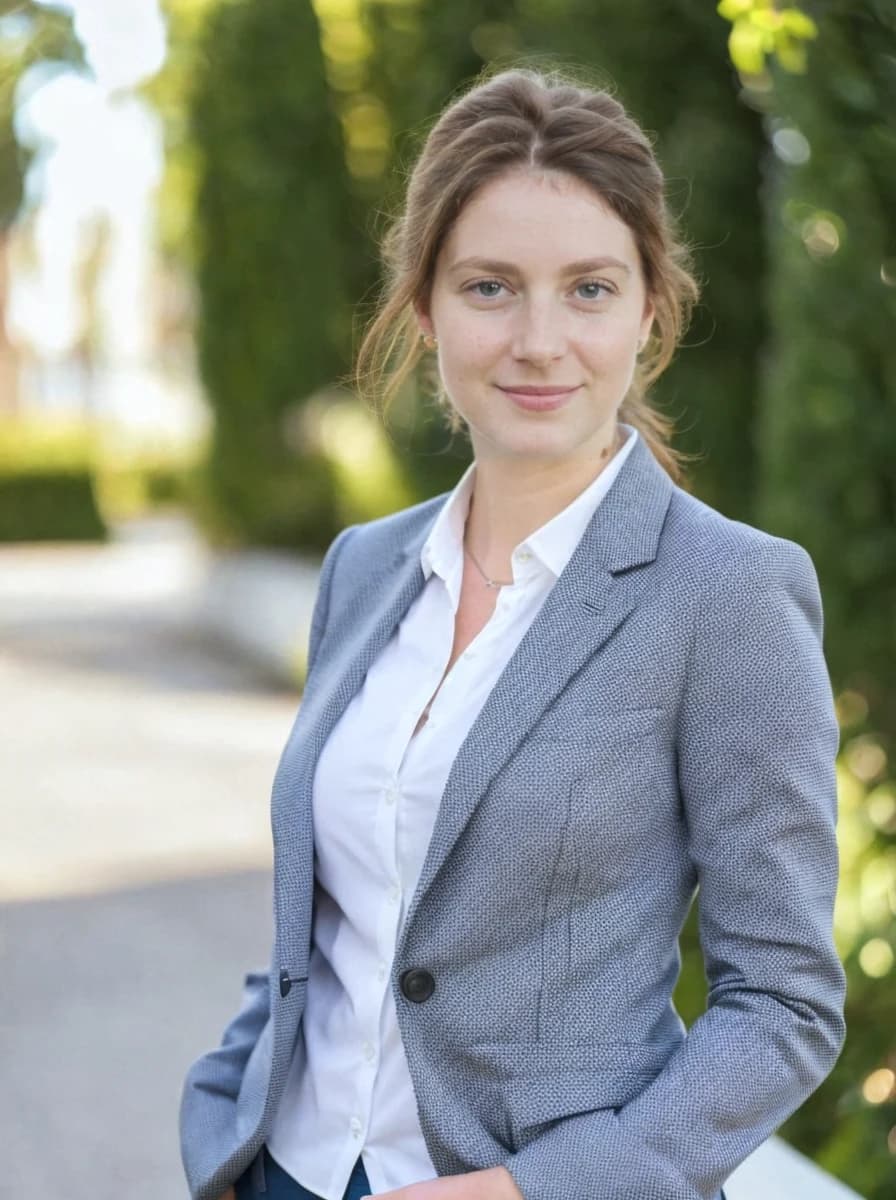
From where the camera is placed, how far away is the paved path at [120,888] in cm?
427

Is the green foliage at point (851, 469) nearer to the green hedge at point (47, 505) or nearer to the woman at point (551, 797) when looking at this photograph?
the woman at point (551, 797)

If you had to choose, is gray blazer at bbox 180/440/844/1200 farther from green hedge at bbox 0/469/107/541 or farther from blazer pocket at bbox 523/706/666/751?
green hedge at bbox 0/469/107/541

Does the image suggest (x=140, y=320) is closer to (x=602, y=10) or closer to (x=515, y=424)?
(x=602, y=10)

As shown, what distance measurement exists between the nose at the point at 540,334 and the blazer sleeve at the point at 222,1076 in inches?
18.9

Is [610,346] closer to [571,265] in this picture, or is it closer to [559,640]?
[571,265]

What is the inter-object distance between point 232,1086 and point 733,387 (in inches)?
229

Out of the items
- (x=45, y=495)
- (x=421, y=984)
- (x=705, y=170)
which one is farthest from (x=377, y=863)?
(x=45, y=495)

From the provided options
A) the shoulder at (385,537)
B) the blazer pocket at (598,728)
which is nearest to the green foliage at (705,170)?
the shoulder at (385,537)

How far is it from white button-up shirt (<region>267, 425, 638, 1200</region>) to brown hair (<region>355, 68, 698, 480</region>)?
0.79 ft

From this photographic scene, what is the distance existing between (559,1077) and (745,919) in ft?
0.87

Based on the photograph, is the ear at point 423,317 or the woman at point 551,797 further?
the ear at point 423,317

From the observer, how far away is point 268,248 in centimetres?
1241

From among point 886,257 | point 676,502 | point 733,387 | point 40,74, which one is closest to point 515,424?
point 676,502

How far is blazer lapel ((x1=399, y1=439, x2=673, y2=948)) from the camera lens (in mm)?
1569
